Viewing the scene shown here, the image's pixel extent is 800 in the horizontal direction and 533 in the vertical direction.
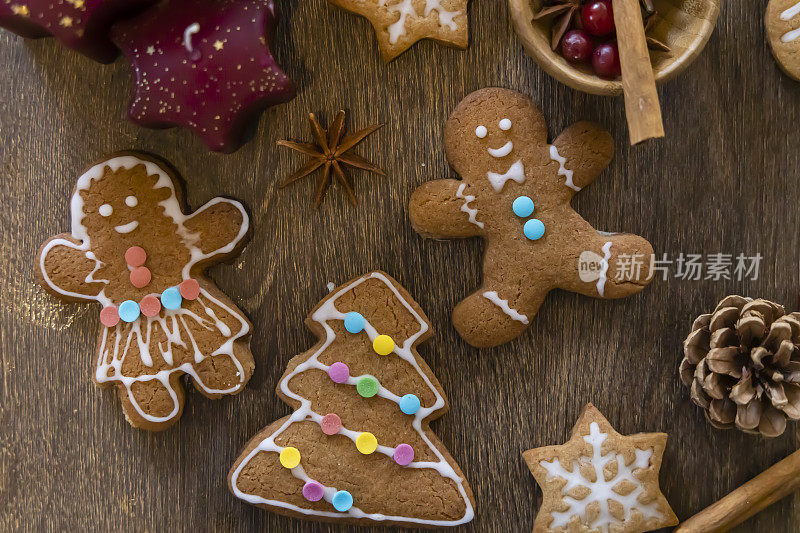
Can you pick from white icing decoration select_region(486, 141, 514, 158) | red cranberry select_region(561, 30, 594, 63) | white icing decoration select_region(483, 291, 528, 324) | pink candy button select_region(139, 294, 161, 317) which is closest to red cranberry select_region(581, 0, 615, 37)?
red cranberry select_region(561, 30, 594, 63)

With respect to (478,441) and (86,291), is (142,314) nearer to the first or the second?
(86,291)

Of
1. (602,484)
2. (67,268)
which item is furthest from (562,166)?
(67,268)

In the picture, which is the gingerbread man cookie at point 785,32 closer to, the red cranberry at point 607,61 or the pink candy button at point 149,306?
the red cranberry at point 607,61

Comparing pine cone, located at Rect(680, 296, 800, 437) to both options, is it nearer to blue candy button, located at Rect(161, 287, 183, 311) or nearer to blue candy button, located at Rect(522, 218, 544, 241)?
blue candy button, located at Rect(522, 218, 544, 241)

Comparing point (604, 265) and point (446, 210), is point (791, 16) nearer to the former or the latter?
point (604, 265)

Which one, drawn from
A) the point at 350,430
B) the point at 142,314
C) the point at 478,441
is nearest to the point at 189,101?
the point at 142,314
